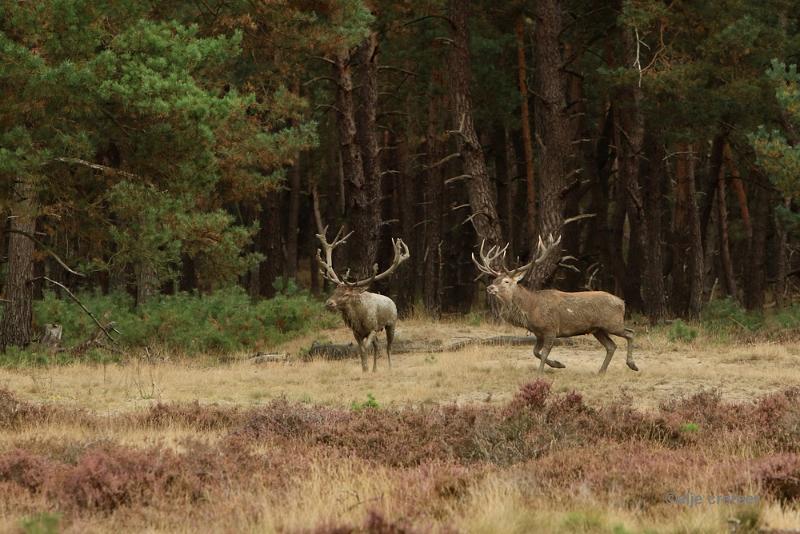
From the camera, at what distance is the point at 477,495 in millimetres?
8055

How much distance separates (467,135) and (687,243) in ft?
26.2

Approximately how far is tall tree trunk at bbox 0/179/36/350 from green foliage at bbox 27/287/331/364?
3.82 feet

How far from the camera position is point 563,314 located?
657 inches

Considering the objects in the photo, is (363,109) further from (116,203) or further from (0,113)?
(0,113)

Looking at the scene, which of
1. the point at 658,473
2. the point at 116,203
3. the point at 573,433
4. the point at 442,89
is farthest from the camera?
the point at 442,89

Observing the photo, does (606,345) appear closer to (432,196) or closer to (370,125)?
(370,125)

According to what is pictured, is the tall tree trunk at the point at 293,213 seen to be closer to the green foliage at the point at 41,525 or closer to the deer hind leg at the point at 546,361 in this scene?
the deer hind leg at the point at 546,361

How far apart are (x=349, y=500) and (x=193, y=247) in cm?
1554

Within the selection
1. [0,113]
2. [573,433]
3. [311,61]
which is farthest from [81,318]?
[573,433]

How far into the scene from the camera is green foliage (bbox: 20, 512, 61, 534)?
21.5 ft

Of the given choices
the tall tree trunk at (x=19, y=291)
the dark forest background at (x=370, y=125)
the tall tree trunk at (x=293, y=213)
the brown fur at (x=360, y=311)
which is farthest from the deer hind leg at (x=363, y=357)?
the tall tree trunk at (x=293, y=213)

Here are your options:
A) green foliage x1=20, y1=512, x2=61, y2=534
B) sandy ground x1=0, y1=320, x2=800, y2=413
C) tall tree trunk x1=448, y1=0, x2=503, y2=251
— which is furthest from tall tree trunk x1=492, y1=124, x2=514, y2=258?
green foliage x1=20, y1=512, x2=61, y2=534

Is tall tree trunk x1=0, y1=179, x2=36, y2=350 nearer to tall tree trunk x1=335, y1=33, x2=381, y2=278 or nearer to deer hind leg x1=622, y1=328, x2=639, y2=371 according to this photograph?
tall tree trunk x1=335, y1=33, x2=381, y2=278

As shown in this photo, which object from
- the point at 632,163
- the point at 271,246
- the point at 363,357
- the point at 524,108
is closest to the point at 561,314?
the point at 363,357
